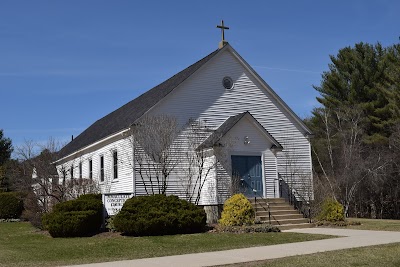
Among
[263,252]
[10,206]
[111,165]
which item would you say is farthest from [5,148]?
[263,252]

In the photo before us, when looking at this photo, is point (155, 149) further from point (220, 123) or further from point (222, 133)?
point (220, 123)

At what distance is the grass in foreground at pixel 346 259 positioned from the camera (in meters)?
10.3

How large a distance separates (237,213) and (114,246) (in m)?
5.54

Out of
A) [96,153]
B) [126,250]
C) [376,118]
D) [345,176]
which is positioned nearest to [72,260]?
[126,250]

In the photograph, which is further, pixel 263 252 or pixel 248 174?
pixel 248 174

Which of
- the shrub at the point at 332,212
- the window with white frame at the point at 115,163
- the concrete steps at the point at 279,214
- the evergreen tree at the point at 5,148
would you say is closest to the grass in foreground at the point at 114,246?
the concrete steps at the point at 279,214

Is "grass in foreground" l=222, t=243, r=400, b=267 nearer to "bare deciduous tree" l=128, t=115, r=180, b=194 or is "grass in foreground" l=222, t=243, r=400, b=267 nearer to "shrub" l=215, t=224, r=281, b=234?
"shrub" l=215, t=224, r=281, b=234

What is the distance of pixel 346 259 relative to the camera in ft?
35.9

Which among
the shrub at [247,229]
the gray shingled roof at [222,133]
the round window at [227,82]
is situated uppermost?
the round window at [227,82]

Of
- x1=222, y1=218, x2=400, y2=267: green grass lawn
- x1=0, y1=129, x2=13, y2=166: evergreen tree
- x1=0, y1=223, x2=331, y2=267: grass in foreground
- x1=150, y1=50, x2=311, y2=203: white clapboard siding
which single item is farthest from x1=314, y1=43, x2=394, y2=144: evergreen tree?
x1=0, y1=129, x2=13, y2=166: evergreen tree

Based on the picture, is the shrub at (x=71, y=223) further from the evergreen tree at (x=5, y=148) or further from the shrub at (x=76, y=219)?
the evergreen tree at (x=5, y=148)

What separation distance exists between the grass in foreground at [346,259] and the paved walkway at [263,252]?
0.59 metres

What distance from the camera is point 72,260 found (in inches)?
477

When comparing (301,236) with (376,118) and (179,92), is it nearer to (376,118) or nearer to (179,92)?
(179,92)
